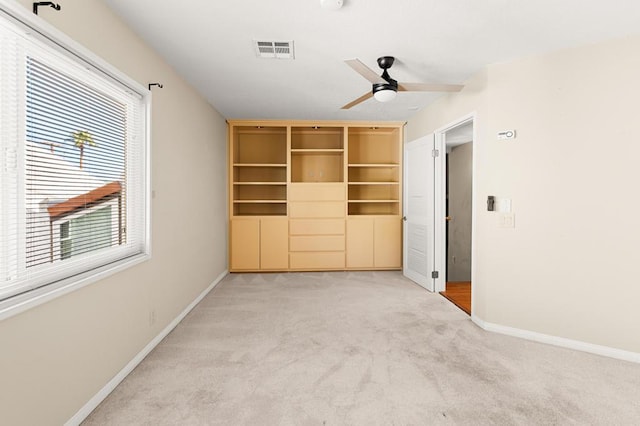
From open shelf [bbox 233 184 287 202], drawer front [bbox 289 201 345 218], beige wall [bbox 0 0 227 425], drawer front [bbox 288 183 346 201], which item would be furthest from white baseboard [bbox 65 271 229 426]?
open shelf [bbox 233 184 287 202]

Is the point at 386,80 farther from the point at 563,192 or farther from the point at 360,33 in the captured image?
the point at 563,192

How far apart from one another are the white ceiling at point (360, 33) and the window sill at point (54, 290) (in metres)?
1.73

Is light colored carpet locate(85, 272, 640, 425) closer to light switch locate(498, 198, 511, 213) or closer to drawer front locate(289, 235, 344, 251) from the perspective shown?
light switch locate(498, 198, 511, 213)

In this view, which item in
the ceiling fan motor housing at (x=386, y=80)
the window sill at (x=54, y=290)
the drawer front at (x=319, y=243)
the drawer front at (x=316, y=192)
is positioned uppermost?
the ceiling fan motor housing at (x=386, y=80)

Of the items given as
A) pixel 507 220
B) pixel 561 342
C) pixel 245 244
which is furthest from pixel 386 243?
pixel 561 342

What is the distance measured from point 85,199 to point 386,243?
14.0 ft

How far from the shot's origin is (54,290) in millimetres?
1576

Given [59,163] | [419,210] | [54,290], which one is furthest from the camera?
[419,210]

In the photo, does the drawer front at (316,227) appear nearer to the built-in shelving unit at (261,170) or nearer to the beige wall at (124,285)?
the built-in shelving unit at (261,170)

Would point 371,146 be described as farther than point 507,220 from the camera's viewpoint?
Yes

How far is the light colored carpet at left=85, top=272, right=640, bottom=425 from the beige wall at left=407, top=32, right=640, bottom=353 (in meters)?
0.34

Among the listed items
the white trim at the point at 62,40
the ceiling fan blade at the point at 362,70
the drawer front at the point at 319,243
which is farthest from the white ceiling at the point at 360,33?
the drawer front at the point at 319,243

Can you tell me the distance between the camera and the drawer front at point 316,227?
5180 mm

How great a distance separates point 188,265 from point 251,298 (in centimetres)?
90
